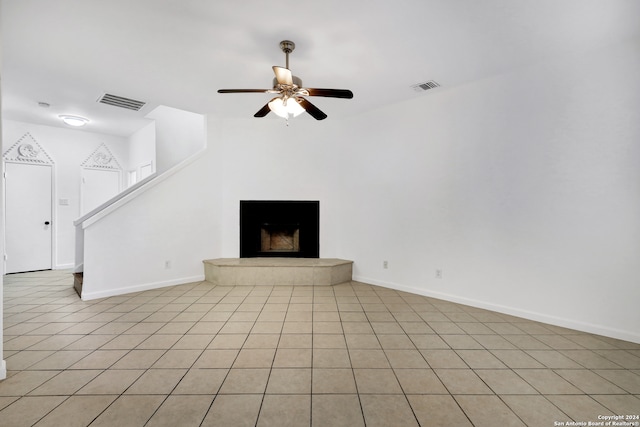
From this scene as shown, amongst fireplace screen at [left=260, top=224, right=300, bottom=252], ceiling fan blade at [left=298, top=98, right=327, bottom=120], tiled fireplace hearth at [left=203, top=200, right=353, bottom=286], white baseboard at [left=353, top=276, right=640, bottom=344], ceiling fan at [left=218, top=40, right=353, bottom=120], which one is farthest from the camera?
fireplace screen at [left=260, top=224, right=300, bottom=252]

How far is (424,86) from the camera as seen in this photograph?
3.49 m

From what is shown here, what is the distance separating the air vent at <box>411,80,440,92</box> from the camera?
134 inches

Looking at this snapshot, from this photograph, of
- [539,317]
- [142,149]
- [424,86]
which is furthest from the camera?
[142,149]

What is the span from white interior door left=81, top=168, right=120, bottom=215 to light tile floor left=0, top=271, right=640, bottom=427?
310 cm

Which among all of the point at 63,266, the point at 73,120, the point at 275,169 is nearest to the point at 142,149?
the point at 73,120

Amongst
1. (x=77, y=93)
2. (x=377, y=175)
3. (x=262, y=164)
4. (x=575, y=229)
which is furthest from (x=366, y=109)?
(x=77, y=93)

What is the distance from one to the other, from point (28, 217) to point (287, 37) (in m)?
6.22

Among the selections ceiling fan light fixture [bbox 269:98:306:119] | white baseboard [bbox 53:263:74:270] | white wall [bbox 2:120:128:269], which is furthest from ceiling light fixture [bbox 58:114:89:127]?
ceiling fan light fixture [bbox 269:98:306:119]

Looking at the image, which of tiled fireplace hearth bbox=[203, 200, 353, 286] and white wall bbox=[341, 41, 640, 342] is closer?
white wall bbox=[341, 41, 640, 342]

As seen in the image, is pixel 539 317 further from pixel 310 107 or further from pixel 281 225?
pixel 281 225

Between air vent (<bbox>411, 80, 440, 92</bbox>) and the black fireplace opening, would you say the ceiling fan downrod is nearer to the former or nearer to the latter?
air vent (<bbox>411, 80, 440, 92</bbox>)

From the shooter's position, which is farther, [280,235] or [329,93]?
Answer: [280,235]

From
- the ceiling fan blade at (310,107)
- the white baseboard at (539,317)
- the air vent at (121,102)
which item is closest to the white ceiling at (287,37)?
the air vent at (121,102)

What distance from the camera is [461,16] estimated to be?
2213 mm
